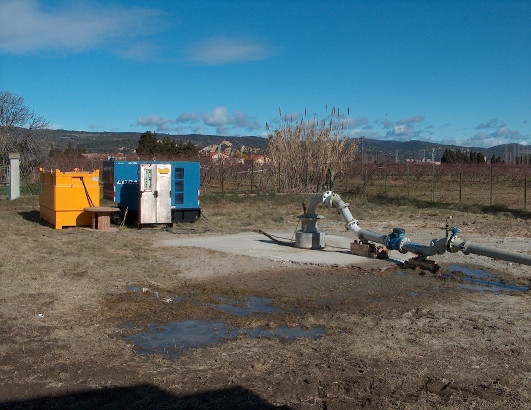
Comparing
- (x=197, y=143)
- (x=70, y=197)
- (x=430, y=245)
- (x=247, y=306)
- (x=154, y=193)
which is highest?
(x=197, y=143)

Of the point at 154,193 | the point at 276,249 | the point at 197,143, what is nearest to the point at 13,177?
the point at 154,193

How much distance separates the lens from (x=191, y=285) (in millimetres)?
10422

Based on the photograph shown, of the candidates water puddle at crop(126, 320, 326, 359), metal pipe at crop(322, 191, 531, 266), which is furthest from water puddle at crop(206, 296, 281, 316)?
metal pipe at crop(322, 191, 531, 266)

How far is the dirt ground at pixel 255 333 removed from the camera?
5.60 metres

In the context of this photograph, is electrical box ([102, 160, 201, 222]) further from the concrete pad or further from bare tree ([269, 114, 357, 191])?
bare tree ([269, 114, 357, 191])

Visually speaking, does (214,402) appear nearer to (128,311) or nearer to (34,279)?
(128,311)

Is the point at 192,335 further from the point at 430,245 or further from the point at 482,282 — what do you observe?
the point at 430,245

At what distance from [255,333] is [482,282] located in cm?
517

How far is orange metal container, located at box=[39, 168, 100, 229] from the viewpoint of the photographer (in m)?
17.5

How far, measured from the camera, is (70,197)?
697 inches

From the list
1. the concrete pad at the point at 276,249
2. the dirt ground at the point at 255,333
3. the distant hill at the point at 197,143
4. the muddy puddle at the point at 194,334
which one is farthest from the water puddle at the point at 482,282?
the distant hill at the point at 197,143

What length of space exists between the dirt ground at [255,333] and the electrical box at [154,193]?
187 inches

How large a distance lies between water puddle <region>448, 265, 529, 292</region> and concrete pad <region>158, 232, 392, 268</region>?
1.55 m

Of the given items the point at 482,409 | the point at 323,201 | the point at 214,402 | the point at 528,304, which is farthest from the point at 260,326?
the point at 323,201
